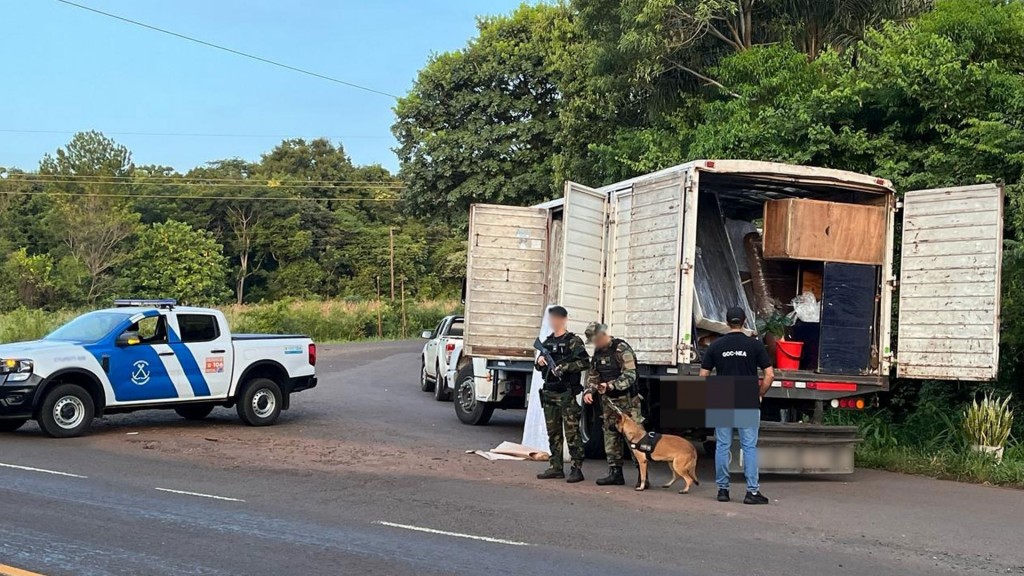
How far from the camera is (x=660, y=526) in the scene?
26.9 ft

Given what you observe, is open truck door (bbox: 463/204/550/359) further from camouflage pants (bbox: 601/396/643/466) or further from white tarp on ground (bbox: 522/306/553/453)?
camouflage pants (bbox: 601/396/643/466)

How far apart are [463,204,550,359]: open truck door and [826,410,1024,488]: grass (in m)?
4.23

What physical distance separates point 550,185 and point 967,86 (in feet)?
46.8

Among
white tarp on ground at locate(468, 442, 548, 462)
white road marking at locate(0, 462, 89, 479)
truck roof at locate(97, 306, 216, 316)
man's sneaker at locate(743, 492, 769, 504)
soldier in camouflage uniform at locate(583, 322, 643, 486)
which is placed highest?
truck roof at locate(97, 306, 216, 316)

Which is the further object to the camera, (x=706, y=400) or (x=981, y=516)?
(x=706, y=400)

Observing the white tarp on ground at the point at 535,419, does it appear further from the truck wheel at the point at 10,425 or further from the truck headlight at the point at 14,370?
the truck wheel at the point at 10,425

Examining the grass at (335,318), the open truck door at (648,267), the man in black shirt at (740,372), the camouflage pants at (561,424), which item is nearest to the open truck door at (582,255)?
Answer: the open truck door at (648,267)

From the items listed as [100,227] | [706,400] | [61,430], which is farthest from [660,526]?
[100,227]

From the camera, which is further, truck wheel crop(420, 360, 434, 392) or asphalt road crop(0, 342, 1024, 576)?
truck wheel crop(420, 360, 434, 392)

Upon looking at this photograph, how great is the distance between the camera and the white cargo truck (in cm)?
1084

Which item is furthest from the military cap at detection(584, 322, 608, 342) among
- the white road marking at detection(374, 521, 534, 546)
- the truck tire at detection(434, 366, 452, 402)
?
the truck tire at detection(434, 366, 452, 402)

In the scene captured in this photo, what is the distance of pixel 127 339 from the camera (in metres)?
13.8

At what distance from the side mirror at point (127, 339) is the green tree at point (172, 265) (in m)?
51.3

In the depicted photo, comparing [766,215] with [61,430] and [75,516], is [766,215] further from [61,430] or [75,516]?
[61,430]
